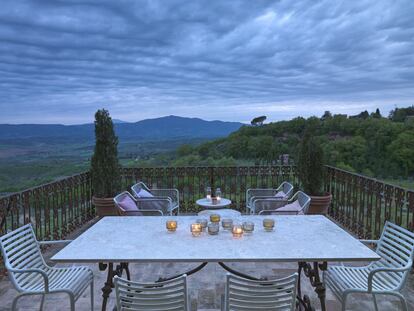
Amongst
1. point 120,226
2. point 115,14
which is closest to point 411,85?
point 115,14

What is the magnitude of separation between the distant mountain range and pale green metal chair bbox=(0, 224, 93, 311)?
12993mm

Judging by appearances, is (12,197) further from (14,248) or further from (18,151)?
(18,151)

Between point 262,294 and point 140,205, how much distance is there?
11.3 feet

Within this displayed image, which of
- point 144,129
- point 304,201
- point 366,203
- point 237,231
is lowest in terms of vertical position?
point 366,203

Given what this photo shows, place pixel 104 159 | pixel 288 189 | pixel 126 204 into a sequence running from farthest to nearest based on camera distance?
pixel 104 159, pixel 288 189, pixel 126 204

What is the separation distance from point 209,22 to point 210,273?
5.05 metres

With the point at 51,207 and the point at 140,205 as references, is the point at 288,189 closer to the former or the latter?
the point at 140,205

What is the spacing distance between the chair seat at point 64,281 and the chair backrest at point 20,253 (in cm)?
5

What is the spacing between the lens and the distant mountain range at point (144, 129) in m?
17.3

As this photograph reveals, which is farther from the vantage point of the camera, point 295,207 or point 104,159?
point 104,159

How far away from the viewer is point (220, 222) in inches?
112

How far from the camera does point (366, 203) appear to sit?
495 cm

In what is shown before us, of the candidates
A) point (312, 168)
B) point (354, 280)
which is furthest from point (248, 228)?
point (312, 168)

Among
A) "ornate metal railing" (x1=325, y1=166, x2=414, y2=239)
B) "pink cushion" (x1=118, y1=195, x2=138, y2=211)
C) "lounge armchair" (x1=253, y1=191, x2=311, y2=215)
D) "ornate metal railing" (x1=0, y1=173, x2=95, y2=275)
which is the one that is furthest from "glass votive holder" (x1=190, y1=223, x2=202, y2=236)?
"ornate metal railing" (x1=325, y1=166, x2=414, y2=239)
